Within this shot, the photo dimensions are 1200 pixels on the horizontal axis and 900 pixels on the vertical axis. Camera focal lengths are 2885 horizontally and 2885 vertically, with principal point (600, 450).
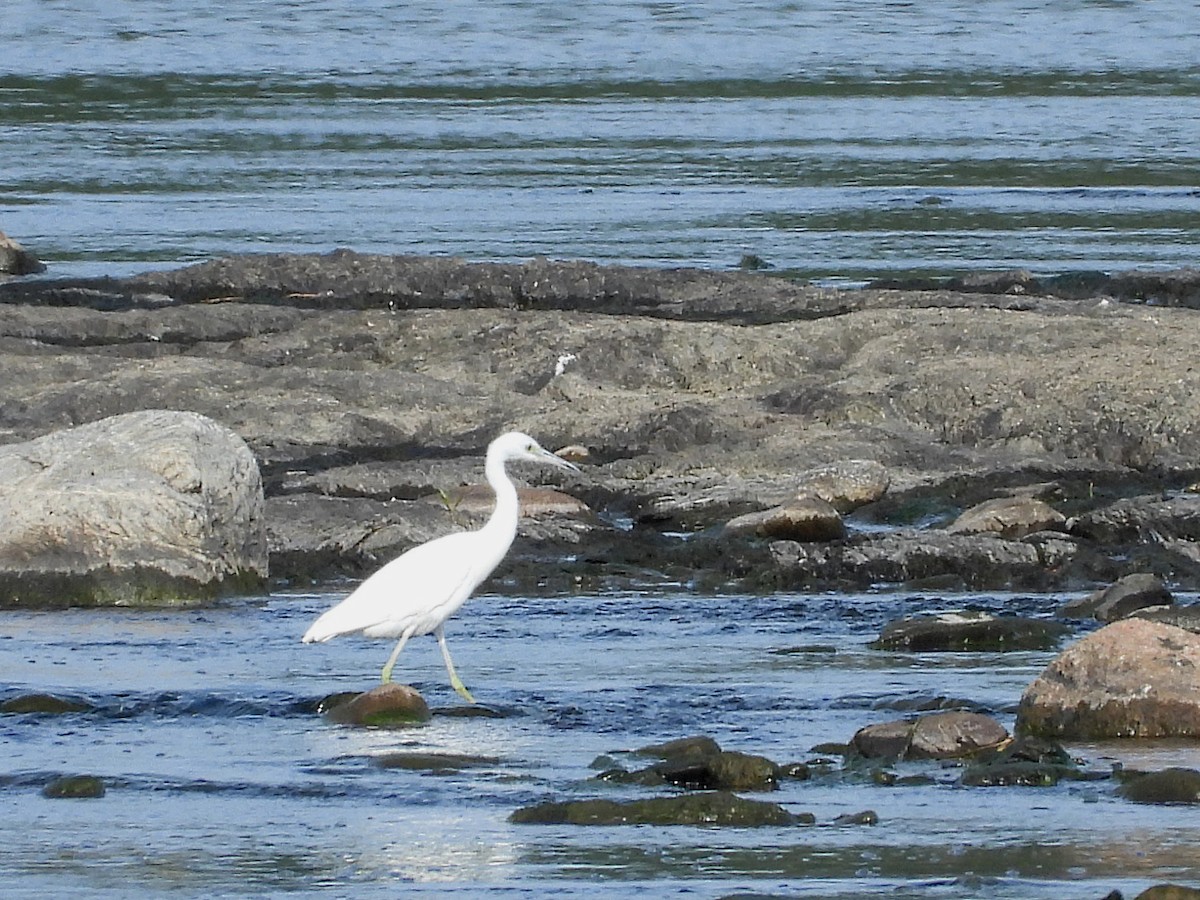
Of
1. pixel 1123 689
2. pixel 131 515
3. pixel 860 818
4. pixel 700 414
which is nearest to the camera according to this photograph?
pixel 860 818

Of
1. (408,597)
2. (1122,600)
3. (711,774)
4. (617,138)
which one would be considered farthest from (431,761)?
(617,138)

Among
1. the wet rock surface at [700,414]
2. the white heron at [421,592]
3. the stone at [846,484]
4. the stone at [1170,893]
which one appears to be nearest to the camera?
the stone at [1170,893]

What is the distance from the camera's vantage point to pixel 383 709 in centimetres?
1003

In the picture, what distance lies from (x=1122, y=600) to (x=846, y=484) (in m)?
3.15

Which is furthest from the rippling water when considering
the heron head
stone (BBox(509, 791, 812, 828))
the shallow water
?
stone (BBox(509, 791, 812, 828))

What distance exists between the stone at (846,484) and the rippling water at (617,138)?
8.69 m

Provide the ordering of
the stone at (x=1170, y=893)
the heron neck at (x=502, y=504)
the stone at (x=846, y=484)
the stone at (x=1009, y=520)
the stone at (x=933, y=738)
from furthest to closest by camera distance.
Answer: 1. the stone at (x=846, y=484)
2. the stone at (x=1009, y=520)
3. the heron neck at (x=502, y=504)
4. the stone at (x=933, y=738)
5. the stone at (x=1170, y=893)

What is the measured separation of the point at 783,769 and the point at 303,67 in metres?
40.5

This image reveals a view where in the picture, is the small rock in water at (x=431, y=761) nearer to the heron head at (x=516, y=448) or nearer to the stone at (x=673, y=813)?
the stone at (x=673, y=813)

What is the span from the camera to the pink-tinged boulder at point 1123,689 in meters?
9.30

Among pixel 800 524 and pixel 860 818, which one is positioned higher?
pixel 860 818

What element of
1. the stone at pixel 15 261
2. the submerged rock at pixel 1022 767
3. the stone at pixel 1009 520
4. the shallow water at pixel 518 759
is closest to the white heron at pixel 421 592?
the shallow water at pixel 518 759

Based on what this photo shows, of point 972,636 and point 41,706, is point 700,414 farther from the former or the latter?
point 41,706

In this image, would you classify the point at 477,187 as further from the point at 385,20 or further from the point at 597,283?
the point at 385,20
